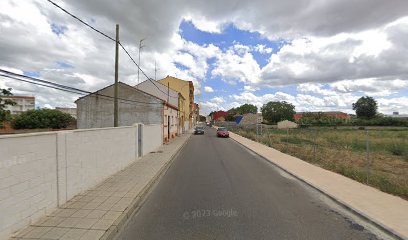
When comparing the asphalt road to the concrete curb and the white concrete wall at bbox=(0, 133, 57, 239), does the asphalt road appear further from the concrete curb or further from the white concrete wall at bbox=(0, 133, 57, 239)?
the white concrete wall at bbox=(0, 133, 57, 239)

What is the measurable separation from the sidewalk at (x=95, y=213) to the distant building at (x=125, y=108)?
1978cm

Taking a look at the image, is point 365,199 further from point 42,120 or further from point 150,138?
point 42,120

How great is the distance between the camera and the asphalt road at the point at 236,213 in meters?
5.45

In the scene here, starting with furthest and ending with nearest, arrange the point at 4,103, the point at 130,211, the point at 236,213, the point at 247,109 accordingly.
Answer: the point at 247,109 < the point at 4,103 < the point at 130,211 < the point at 236,213

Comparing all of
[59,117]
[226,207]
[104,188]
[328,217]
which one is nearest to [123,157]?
[104,188]

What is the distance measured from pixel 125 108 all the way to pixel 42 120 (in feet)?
90.5

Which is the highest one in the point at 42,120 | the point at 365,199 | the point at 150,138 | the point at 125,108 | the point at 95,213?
the point at 125,108

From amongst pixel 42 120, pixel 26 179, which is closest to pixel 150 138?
pixel 26 179

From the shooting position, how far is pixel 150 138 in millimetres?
20344

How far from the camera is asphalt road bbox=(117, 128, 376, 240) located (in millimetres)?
5445

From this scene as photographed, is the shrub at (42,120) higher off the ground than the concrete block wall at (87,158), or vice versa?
the shrub at (42,120)

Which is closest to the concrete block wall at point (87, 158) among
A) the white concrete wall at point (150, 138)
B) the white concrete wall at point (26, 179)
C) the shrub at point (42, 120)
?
the white concrete wall at point (26, 179)

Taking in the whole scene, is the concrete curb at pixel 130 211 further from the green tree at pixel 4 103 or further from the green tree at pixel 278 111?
the green tree at pixel 278 111

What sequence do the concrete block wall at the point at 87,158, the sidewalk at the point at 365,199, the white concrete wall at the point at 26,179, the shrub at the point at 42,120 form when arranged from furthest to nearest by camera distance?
the shrub at the point at 42,120 → the concrete block wall at the point at 87,158 → the sidewalk at the point at 365,199 → the white concrete wall at the point at 26,179
